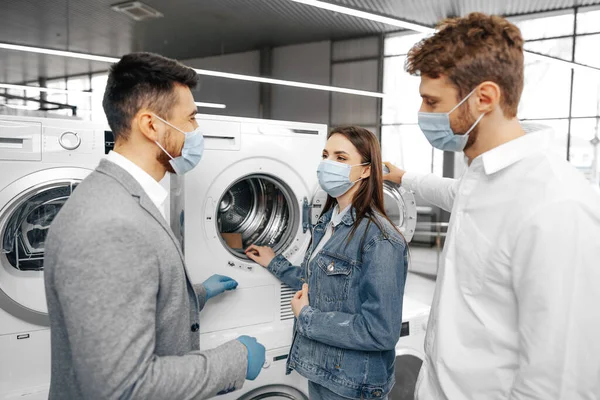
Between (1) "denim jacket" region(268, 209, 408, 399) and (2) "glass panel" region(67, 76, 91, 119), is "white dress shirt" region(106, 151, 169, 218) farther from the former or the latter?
(2) "glass panel" region(67, 76, 91, 119)

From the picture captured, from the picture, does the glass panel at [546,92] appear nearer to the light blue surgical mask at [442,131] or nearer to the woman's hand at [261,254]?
the woman's hand at [261,254]

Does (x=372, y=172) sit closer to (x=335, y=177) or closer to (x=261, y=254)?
(x=335, y=177)

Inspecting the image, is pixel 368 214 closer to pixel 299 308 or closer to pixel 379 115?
pixel 299 308

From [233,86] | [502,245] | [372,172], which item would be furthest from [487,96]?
[233,86]

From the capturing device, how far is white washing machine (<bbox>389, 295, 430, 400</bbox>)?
2605mm

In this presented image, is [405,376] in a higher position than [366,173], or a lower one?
lower

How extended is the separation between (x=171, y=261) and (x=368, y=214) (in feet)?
3.07

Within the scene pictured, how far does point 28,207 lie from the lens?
215 cm

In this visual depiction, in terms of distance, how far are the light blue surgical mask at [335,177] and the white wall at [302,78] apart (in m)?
9.42

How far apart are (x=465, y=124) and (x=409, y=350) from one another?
1713 mm

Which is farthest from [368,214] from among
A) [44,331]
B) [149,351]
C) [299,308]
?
[44,331]

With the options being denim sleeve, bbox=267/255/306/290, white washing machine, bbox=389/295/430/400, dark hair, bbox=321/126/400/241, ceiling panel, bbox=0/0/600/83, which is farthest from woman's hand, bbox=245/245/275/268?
ceiling panel, bbox=0/0/600/83

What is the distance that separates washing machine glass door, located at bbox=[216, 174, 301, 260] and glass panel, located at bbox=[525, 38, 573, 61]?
8.32m

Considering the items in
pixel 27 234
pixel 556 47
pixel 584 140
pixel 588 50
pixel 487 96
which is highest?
pixel 556 47
